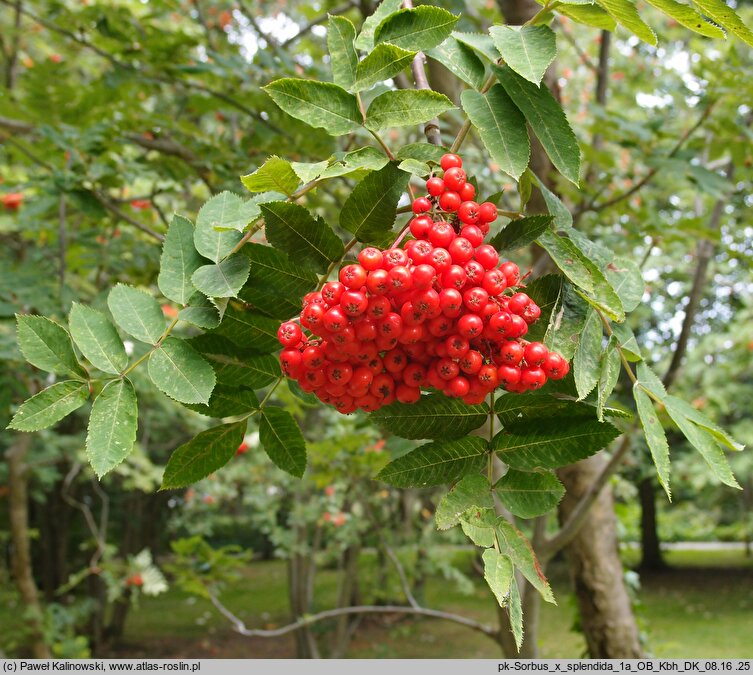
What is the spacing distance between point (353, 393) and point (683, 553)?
68.1ft

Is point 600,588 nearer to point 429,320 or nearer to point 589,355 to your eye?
point 589,355

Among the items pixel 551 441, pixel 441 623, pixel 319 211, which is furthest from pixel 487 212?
pixel 441 623

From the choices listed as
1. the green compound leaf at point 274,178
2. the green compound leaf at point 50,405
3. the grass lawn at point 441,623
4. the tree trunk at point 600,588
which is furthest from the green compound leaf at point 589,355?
the grass lawn at point 441,623

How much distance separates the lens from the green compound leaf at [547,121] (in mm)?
941

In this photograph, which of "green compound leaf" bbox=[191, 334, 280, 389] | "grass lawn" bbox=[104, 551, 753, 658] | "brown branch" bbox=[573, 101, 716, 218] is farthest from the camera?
"grass lawn" bbox=[104, 551, 753, 658]

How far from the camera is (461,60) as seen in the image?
1008 millimetres

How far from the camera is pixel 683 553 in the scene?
18969 mm

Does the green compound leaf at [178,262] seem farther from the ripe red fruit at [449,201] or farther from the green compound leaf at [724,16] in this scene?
the green compound leaf at [724,16]

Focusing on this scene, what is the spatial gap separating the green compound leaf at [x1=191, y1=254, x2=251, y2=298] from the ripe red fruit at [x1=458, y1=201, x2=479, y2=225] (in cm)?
32

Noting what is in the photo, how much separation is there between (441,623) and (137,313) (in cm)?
1066

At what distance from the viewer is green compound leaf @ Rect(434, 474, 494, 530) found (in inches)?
36.9

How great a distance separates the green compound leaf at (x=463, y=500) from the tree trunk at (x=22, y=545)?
5.19 metres

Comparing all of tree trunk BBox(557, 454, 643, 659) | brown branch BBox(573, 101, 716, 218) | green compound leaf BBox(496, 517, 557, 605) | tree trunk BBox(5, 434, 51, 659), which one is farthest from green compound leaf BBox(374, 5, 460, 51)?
tree trunk BBox(5, 434, 51, 659)

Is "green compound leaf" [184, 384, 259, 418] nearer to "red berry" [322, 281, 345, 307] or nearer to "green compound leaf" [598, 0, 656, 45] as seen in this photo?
"red berry" [322, 281, 345, 307]
